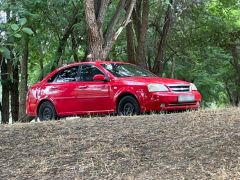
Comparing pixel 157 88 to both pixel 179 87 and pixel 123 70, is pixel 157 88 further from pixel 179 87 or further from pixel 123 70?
pixel 123 70

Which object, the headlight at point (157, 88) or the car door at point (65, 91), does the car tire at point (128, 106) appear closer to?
the headlight at point (157, 88)

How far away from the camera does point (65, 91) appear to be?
12.3m

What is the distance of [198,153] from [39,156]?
219cm

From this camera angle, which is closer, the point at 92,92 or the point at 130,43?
the point at 92,92

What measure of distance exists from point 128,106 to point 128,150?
4.59 metres

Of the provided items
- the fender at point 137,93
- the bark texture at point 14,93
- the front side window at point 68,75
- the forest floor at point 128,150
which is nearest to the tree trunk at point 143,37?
the front side window at point 68,75

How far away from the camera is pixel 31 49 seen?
23125 millimetres

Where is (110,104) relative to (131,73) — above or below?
below

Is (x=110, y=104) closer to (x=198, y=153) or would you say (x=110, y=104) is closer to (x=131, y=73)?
(x=131, y=73)

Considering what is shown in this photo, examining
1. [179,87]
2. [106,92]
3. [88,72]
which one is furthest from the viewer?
[88,72]

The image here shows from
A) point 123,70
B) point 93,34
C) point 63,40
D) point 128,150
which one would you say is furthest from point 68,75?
point 63,40

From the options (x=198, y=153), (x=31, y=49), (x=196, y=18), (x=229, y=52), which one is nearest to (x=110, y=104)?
(x=198, y=153)

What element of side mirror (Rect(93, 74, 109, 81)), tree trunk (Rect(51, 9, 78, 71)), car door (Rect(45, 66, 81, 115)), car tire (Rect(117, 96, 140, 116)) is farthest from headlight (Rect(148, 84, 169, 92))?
tree trunk (Rect(51, 9, 78, 71))

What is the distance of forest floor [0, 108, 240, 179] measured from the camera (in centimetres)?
567
